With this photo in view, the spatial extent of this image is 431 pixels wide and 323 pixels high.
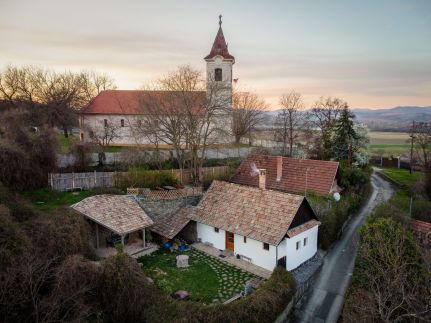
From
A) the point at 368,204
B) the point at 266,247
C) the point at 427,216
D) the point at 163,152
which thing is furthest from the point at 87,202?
the point at 368,204

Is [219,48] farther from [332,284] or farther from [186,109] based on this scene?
[332,284]

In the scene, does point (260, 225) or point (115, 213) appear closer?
point (260, 225)

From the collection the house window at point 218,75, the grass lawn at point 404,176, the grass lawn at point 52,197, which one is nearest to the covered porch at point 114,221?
the grass lawn at point 52,197

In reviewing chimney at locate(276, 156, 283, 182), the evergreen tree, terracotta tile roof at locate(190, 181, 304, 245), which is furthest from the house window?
terracotta tile roof at locate(190, 181, 304, 245)

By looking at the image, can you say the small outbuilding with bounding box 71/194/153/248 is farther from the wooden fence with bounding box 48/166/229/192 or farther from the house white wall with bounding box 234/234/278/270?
the house white wall with bounding box 234/234/278/270

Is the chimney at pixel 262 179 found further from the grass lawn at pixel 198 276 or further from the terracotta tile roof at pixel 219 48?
the terracotta tile roof at pixel 219 48

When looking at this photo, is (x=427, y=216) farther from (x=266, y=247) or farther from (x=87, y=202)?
(x=87, y=202)

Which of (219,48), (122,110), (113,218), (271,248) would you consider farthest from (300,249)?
(122,110)
